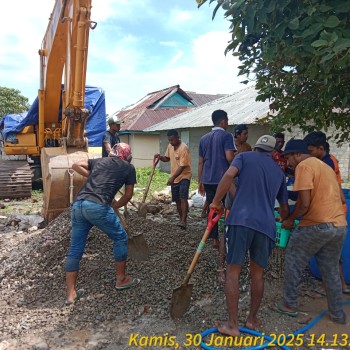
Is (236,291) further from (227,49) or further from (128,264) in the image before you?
(227,49)

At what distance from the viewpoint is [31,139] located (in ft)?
31.1

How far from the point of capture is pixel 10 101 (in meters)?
28.5

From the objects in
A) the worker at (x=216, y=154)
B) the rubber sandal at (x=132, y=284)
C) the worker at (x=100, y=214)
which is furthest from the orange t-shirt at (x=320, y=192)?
the rubber sandal at (x=132, y=284)

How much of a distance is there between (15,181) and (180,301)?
7537mm

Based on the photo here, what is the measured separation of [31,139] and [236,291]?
794cm

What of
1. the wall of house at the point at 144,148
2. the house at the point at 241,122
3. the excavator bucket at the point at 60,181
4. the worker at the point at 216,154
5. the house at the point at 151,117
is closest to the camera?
the worker at the point at 216,154

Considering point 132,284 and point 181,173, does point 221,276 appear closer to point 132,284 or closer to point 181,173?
point 132,284

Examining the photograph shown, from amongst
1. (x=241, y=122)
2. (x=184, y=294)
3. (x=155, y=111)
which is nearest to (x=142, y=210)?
(x=184, y=294)

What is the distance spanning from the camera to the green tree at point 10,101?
2805 cm

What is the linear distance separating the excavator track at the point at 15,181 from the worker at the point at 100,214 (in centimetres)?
643

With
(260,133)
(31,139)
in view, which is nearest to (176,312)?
(31,139)

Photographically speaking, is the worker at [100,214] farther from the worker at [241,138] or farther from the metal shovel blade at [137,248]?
the worker at [241,138]

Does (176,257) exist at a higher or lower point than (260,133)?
lower

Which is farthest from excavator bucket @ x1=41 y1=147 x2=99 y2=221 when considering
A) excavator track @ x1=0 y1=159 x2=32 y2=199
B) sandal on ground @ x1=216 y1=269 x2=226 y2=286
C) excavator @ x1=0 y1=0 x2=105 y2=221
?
excavator track @ x1=0 y1=159 x2=32 y2=199
